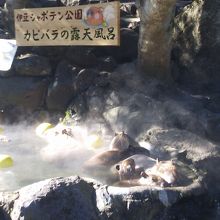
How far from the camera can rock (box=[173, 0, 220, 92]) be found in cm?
1077

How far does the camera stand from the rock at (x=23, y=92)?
11.0m

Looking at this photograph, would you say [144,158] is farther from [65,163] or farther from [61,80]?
[61,80]

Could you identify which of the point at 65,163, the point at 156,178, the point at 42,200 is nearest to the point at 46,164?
the point at 65,163

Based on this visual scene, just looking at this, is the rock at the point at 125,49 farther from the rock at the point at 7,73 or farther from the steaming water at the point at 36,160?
the steaming water at the point at 36,160

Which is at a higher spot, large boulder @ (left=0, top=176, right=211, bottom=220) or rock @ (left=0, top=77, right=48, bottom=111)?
large boulder @ (left=0, top=176, right=211, bottom=220)

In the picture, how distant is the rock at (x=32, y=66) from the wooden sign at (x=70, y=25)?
0.60 m

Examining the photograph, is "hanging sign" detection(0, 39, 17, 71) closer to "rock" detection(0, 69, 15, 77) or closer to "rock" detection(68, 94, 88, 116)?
"rock" detection(0, 69, 15, 77)

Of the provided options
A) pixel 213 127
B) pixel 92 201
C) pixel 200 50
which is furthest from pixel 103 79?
pixel 92 201

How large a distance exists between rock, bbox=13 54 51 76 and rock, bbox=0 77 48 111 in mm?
144

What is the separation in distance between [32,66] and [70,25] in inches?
65.4

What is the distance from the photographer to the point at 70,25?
9.95m

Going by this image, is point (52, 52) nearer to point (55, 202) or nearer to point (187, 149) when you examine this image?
point (187, 149)

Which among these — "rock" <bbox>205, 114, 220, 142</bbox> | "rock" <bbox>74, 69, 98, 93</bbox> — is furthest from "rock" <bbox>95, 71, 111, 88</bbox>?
"rock" <bbox>205, 114, 220, 142</bbox>

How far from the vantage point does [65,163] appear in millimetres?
8102
